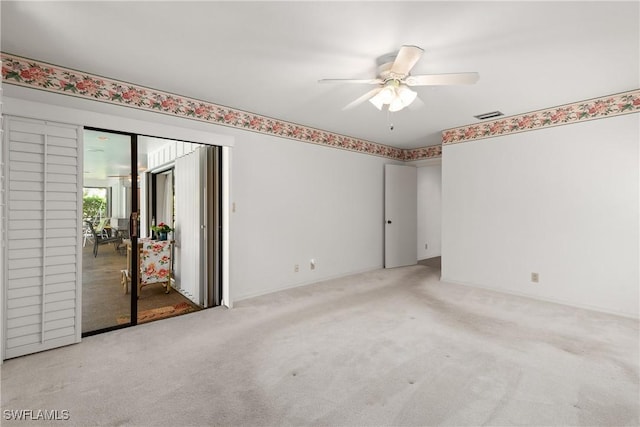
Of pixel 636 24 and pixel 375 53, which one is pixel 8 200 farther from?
pixel 636 24

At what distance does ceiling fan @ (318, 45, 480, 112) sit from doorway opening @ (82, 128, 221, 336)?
2.11 metres

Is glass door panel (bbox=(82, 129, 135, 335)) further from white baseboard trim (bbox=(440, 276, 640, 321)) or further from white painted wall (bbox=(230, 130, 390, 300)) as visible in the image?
white baseboard trim (bbox=(440, 276, 640, 321))

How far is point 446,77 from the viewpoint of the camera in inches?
82.7

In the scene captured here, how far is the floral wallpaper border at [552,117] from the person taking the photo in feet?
10.6

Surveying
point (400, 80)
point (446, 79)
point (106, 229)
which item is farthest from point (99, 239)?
point (446, 79)

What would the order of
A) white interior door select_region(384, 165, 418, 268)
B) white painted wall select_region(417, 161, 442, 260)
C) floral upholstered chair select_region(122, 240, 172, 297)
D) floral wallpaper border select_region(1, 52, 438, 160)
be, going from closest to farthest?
1. floral wallpaper border select_region(1, 52, 438, 160)
2. floral upholstered chair select_region(122, 240, 172, 297)
3. white interior door select_region(384, 165, 418, 268)
4. white painted wall select_region(417, 161, 442, 260)

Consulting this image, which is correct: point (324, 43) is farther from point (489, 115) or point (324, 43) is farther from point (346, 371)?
point (489, 115)

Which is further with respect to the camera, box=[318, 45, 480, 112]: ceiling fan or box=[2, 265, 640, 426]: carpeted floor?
box=[318, 45, 480, 112]: ceiling fan

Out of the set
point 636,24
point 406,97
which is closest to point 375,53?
point 406,97

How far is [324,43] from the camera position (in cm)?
219

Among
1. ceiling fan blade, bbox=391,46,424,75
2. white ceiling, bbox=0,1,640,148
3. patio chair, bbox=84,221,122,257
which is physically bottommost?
patio chair, bbox=84,221,122,257

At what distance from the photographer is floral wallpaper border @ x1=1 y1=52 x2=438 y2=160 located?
2453mm

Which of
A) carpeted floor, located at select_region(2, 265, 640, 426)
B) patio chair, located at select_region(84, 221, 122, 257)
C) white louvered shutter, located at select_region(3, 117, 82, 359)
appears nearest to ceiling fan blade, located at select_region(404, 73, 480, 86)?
carpeted floor, located at select_region(2, 265, 640, 426)

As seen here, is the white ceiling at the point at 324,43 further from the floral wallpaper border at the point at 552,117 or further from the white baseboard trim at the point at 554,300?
the white baseboard trim at the point at 554,300
